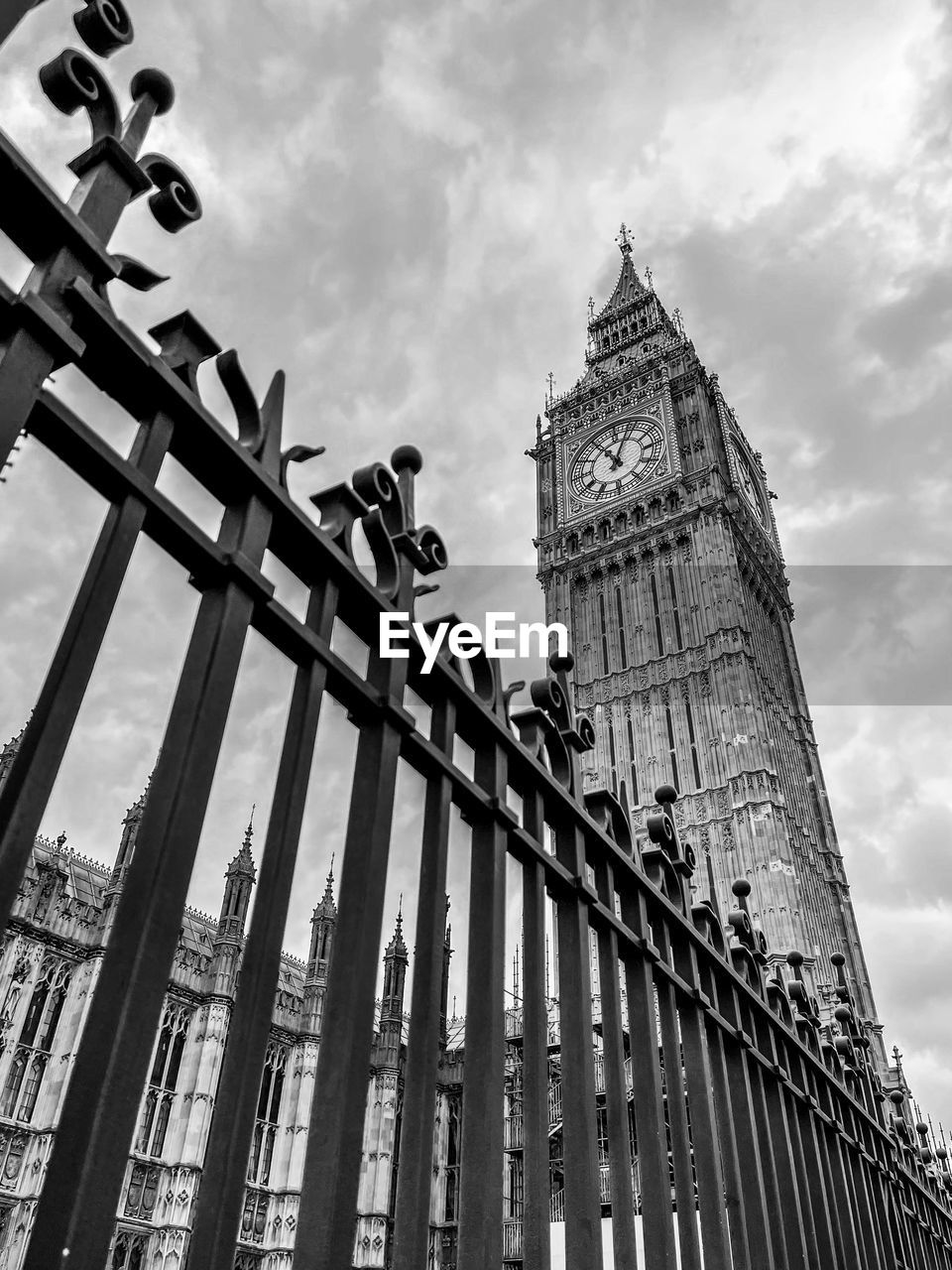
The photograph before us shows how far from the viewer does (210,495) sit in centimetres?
172

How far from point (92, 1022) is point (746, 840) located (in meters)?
31.2

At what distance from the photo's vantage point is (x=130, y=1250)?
1811cm

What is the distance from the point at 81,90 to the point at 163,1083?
22155mm

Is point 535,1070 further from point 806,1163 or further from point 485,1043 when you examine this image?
point 806,1163

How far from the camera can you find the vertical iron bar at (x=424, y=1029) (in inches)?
63.8

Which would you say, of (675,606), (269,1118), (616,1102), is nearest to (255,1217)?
(269,1118)

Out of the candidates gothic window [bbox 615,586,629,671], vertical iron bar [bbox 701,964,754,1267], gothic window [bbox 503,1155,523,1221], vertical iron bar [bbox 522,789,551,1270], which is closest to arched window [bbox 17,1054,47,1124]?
gothic window [bbox 503,1155,523,1221]

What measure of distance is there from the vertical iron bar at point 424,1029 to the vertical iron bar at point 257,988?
308 mm

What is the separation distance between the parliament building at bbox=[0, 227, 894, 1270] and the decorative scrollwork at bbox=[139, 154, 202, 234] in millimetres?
1865

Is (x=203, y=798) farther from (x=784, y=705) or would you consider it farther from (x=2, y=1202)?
(x=784, y=705)

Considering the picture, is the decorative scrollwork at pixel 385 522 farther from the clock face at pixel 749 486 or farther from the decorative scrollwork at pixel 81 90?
the clock face at pixel 749 486

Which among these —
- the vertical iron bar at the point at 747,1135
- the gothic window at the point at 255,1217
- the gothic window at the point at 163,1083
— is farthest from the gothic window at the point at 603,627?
the vertical iron bar at the point at 747,1135

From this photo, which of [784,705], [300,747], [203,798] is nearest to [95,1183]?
[203,798]

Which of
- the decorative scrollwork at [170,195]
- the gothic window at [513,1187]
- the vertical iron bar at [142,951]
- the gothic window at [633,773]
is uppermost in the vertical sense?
the gothic window at [633,773]
